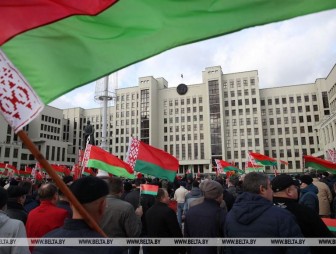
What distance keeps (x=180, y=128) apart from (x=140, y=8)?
8946 cm

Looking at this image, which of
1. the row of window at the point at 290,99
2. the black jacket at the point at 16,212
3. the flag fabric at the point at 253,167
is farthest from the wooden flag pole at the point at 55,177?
the row of window at the point at 290,99

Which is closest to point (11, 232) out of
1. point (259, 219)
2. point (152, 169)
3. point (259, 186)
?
point (259, 219)

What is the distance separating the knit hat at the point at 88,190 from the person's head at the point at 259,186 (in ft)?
5.36

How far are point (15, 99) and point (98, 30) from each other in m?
1.09

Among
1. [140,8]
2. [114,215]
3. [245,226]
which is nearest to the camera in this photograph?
[140,8]

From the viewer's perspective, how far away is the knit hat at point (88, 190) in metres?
2.25

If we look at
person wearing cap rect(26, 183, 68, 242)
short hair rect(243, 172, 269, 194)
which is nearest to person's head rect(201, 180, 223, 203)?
short hair rect(243, 172, 269, 194)

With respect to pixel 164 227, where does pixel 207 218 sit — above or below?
above

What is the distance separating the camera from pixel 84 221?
2156mm

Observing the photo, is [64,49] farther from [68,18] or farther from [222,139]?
[222,139]

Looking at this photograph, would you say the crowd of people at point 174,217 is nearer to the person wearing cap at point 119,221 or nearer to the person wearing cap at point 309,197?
the person wearing cap at point 119,221

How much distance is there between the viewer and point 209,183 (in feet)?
15.2

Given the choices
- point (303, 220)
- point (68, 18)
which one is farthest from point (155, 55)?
point (303, 220)

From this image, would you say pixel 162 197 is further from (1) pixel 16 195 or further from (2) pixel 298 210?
(2) pixel 298 210
